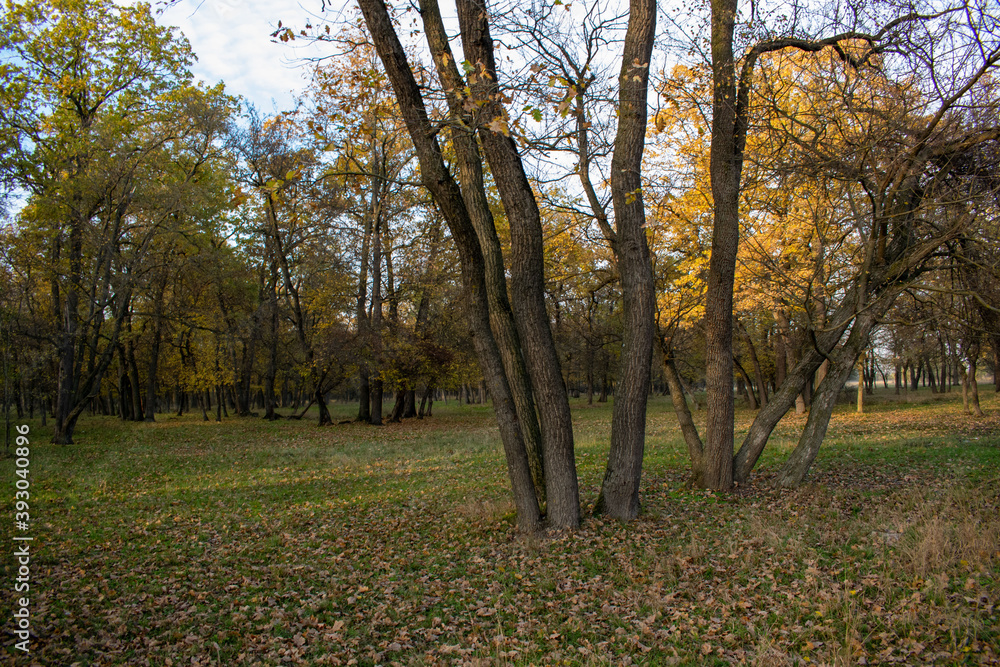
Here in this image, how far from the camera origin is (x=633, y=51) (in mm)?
7234

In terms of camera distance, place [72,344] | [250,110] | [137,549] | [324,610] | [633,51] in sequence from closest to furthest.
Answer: [324,610]
[137,549]
[633,51]
[72,344]
[250,110]

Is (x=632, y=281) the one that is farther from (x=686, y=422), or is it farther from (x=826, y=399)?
(x=826, y=399)

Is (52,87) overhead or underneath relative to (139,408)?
overhead

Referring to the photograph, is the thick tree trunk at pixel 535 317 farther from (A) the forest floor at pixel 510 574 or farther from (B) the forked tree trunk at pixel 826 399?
(B) the forked tree trunk at pixel 826 399

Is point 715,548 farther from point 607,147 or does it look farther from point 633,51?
point 633,51

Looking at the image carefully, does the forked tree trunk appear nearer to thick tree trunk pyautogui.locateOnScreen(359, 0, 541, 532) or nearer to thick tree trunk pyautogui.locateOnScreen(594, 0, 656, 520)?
thick tree trunk pyautogui.locateOnScreen(594, 0, 656, 520)

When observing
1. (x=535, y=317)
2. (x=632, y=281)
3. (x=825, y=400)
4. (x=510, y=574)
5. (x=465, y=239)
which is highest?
(x=465, y=239)

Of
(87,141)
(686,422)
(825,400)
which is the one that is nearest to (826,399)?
(825,400)

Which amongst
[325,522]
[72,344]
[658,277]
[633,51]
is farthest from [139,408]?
[633,51]

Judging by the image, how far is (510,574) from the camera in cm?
576

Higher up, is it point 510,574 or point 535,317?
point 535,317

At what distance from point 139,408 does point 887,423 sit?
120 ft

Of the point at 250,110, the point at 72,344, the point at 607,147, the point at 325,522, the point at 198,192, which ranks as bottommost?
the point at 325,522

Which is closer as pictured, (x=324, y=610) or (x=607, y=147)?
(x=324, y=610)
